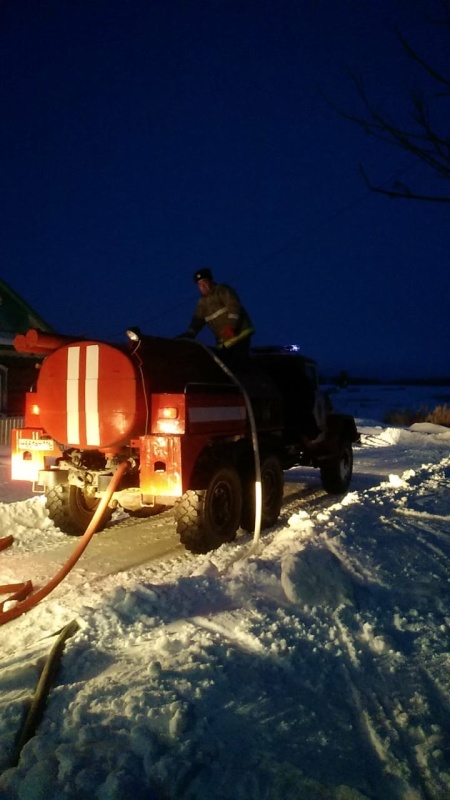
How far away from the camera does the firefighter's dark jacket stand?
851 cm

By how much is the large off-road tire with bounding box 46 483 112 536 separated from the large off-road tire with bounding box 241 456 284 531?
1.68 meters

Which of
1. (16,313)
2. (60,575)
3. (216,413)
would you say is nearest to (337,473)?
(216,413)

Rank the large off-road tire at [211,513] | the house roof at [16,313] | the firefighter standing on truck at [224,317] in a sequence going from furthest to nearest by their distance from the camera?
1. the house roof at [16,313]
2. the firefighter standing on truck at [224,317]
3. the large off-road tire at [211,513]

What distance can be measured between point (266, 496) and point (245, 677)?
4610mm

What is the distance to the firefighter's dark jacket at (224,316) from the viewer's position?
8.51m

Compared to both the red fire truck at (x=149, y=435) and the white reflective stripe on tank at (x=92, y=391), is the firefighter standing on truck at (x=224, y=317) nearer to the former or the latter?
the red fire truck at (x=149, y=435)

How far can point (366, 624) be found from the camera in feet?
15.1

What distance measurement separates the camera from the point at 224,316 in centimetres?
860

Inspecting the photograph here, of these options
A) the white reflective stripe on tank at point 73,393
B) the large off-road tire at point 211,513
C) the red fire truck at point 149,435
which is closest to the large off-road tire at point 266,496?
the red fire truck at point 149,435

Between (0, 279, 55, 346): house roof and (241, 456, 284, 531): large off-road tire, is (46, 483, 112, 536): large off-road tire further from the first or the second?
(0, 279, 55, 346): house roof

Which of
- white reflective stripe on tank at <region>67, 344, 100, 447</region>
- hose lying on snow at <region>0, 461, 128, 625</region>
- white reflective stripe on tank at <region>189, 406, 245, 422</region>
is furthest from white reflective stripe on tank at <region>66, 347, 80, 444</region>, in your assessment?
white reflective stripe on tank at <region>189, 406, 245, 422</region>

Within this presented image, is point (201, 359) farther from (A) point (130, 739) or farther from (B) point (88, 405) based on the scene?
(A) point (130, 739)

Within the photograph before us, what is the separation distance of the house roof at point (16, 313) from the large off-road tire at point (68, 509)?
11.6 metres

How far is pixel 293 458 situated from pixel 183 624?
5.47 m
